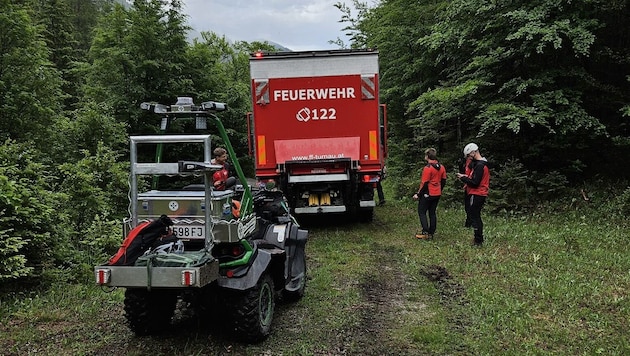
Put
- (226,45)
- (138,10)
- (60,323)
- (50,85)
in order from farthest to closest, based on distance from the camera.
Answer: (226,45) < (138,10) < (50,85) < (60,323)

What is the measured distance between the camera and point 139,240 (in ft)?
12.8

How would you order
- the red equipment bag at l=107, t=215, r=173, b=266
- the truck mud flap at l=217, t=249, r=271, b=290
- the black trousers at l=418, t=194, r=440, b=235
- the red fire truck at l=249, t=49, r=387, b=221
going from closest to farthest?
the red equipment bag at l=107, t=215, r=173, b=266 < the truck mud flap at l=217, t=249, r=271, b=290 < the black trousers at l=418, t=194, r=440, b=235 < the red fire truck at l=249, t=49, r=387, b=221

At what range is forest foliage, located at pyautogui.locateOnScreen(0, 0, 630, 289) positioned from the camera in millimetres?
6715

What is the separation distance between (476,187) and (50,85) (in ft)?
40.2

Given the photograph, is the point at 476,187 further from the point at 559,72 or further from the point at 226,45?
the point at 226,45

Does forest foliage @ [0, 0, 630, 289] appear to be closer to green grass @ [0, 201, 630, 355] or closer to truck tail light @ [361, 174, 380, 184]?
green grass @ [0, 201, 630, 355]

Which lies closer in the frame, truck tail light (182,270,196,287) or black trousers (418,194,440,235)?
truck tail light (182,270,196,287)

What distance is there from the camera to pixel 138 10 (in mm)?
18094

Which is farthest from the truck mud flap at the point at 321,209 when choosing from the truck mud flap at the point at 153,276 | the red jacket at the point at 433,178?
the truck mud flap at the point at 153,276

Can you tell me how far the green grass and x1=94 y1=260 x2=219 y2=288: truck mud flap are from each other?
2.74ft

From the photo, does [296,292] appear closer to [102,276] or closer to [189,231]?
[189,231]

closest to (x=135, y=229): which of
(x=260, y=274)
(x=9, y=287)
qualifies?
(x=260, y=274)

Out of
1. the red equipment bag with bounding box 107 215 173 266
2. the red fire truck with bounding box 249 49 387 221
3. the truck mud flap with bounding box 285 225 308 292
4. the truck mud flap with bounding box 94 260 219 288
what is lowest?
the truck mud flap with bounding box 285 225 308 292

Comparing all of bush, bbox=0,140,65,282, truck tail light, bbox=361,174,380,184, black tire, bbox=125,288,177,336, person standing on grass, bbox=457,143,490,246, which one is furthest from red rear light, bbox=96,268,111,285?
truck tail light, bbox=361,174,380,184
